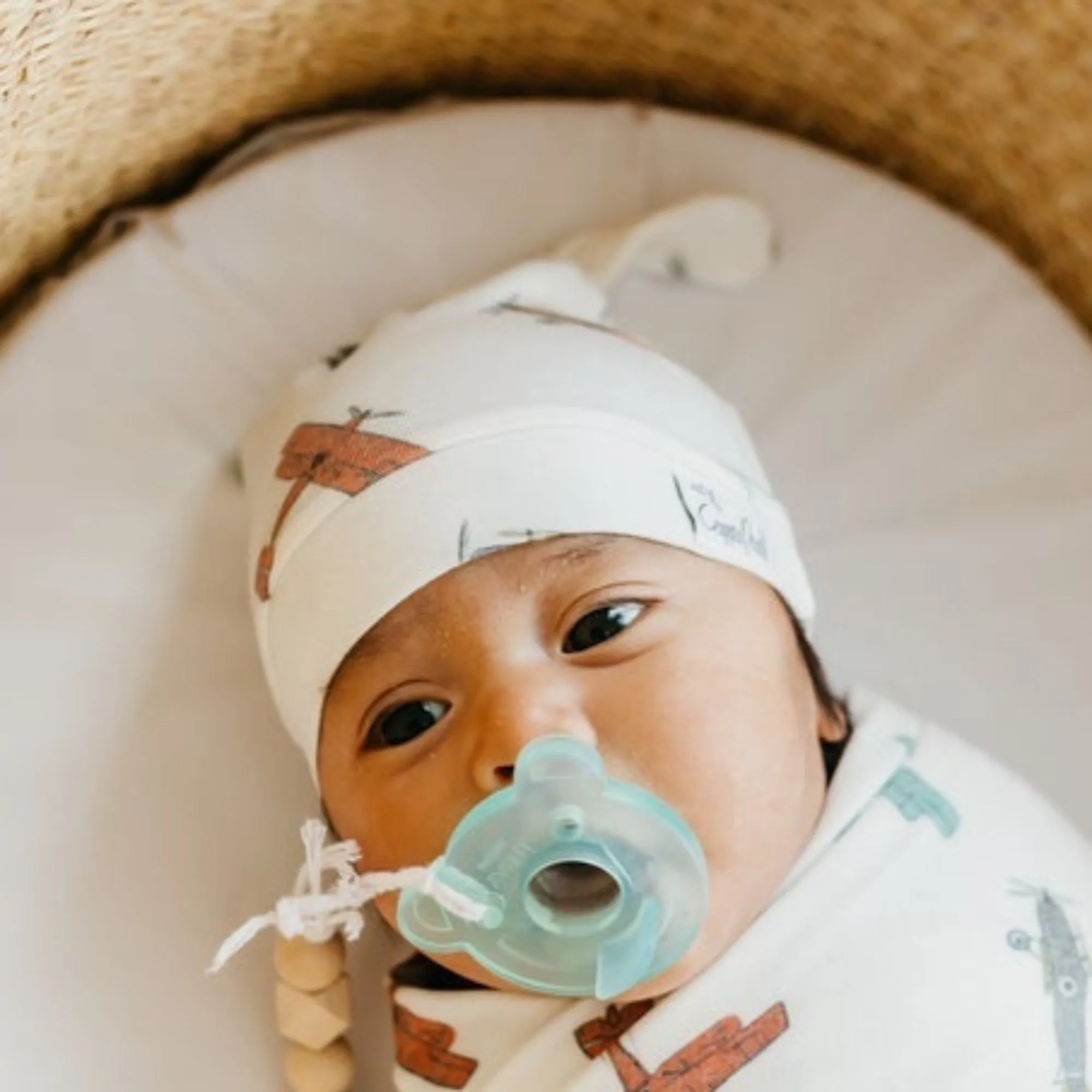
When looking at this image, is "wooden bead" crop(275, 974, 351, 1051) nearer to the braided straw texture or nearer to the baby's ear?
the baby's ear

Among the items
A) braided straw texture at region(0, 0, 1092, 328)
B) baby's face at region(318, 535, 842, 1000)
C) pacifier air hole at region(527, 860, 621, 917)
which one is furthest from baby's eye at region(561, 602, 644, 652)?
braided straw texture at region(0, 0, 1092, 328)

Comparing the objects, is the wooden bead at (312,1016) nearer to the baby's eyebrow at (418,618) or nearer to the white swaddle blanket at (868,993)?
the white swaddle blanket at (868,993)

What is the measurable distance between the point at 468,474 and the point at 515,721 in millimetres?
149

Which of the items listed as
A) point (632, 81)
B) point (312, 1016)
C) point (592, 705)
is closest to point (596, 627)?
point (592, 705)

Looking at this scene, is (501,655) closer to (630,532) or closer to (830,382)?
(630,532)

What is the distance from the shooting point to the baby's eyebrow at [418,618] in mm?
932

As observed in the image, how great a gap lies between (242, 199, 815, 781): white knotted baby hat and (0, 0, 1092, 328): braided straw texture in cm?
25

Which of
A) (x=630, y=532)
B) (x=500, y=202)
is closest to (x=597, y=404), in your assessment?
(x=630, y=532)

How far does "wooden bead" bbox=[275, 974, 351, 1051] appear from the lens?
99 centimetres

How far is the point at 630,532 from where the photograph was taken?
0.94 m

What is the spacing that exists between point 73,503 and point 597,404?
1.22 ft

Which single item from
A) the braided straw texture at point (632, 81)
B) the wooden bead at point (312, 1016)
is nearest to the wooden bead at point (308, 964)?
the wooden bead at point (312, 1016)

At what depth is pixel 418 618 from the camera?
933 mm

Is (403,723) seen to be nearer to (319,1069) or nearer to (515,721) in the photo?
(515,721)
